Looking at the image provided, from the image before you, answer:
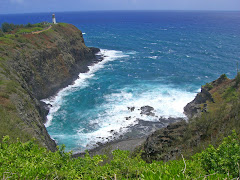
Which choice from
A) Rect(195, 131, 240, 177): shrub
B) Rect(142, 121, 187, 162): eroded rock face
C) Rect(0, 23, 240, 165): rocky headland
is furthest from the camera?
Rect(142, 121, 187, 162): eroded rock face

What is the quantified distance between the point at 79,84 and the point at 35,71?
1306cm

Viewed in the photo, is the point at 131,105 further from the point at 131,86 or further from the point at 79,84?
the point at 79,84

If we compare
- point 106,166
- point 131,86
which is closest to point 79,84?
point 131,86

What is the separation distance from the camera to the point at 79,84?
5853cm

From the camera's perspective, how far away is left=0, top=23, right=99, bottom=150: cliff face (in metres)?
24.8

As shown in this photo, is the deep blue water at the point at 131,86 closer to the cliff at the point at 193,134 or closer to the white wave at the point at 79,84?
Result: the white wave at the point at 79,84

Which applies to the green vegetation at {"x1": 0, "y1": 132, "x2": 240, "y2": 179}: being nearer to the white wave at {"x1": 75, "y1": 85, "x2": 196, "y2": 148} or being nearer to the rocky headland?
the rocky headland

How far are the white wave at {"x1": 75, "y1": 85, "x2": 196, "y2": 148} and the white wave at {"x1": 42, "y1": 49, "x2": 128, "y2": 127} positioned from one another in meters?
10.00

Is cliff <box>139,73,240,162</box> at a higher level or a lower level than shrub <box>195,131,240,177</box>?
lower

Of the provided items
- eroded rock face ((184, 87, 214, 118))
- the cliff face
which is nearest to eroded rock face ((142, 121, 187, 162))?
the cliff face

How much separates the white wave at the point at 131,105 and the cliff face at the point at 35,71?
957cm

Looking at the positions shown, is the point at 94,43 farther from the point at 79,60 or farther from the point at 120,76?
the point at 120,76

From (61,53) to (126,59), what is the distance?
28.9 metres

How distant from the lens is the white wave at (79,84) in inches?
1799
